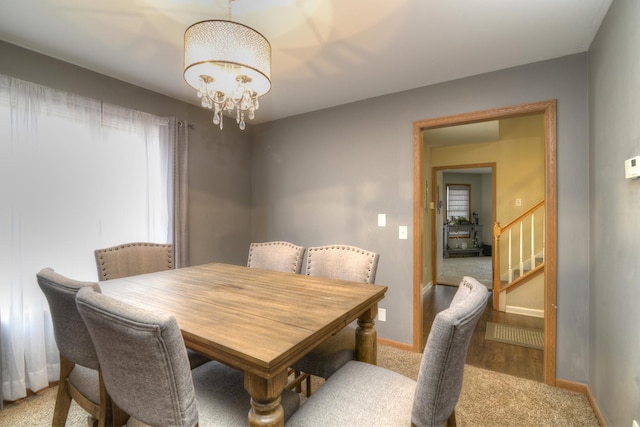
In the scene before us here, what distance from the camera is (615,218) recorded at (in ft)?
5.08

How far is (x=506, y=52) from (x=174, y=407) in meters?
2.76

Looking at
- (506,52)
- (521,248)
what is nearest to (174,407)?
(506,52)

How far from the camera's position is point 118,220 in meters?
2.57

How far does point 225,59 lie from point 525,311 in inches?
170

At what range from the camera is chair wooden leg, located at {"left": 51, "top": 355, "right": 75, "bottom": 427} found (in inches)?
54.5

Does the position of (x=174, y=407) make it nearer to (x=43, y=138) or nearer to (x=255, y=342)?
(x=255, y=342)

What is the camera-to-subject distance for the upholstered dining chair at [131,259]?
2.11 m

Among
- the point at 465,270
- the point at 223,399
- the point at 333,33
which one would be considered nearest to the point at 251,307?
the point at 223,399

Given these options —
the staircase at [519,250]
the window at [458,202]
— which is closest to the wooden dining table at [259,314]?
the staircase at [519,250]

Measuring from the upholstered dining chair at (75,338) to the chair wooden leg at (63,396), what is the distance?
53mm

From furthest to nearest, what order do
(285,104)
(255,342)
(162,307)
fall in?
(285,104) → (162,307) → (255,342)

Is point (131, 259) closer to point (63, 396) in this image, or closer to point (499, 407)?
point (63, 396)

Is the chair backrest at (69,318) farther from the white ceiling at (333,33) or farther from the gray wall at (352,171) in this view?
the gray wall at (352,171)

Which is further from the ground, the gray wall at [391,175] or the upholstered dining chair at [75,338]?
the gray wall at [391,175]
